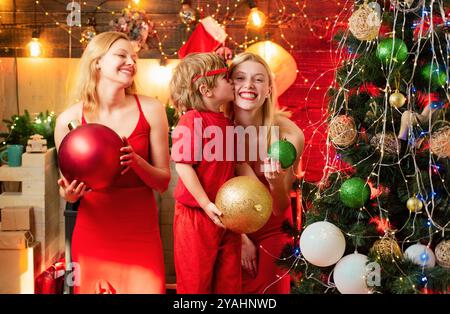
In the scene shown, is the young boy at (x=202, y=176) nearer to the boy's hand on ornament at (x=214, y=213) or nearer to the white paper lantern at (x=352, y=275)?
the boy's hand on ornament at (x=214, y=213)

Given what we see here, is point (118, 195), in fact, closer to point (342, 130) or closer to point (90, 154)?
point (90, 154)

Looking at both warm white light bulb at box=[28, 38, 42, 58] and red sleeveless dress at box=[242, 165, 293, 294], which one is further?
warm white light bulb at box=[28, 38, 42, 58]

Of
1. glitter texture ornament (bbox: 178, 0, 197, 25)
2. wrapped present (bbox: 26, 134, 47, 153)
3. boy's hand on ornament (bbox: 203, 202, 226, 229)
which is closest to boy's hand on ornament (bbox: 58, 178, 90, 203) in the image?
boy's hand on ornament (bbox: 203, 202, 226, 229)

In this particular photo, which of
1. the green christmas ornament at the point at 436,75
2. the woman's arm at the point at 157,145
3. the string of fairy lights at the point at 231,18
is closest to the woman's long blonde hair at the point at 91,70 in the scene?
the woman's arm at the point at 157,145

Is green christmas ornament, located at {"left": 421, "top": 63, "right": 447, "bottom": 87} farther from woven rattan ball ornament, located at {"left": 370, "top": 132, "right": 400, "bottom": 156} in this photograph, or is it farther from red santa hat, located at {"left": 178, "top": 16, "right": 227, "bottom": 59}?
red santa hat, located at {"left": 178, "top": 16, "right": 227, "bottom": 59}

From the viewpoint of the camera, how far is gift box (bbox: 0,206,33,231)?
329 cm

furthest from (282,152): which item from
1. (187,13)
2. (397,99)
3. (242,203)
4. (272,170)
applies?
(187,13)

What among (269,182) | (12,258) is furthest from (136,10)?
(269,182)

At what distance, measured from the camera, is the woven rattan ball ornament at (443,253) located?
203 cm

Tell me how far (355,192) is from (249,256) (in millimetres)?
649

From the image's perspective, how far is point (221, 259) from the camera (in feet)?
7.77

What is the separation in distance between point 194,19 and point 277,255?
1871 millimetres

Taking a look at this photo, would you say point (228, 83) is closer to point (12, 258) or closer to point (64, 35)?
point (12, 258)

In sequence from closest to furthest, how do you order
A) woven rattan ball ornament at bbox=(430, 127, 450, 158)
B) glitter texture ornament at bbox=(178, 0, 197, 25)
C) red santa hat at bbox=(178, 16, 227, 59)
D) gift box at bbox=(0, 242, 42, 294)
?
woven rattan ball ornament at bbox=(430, 127, 450, 158), gift box at bbox=(0, 242, 42, 294), red santa hat at bbox=(178, 16, 227, 59), glitter texture ornament at bbox=(178, 0, 197, 25)
